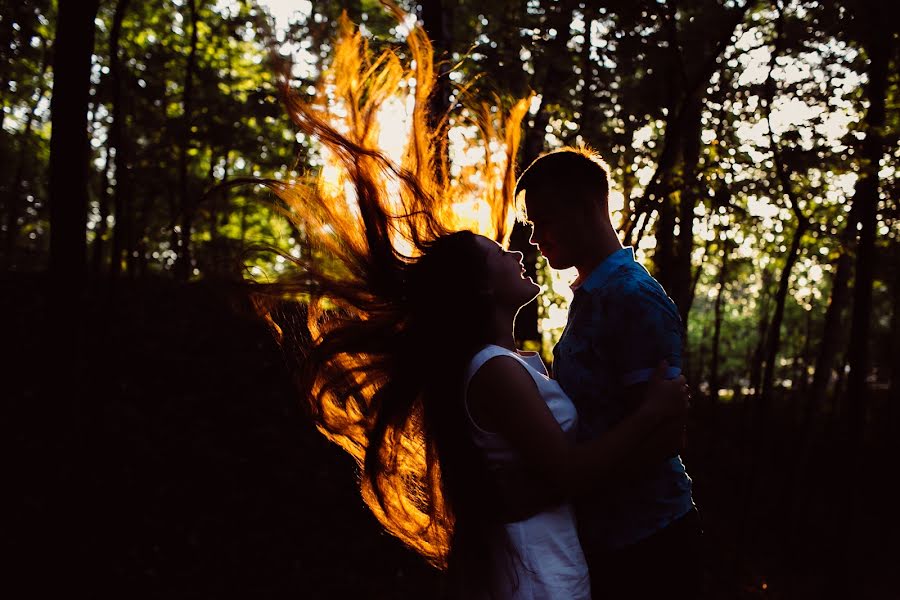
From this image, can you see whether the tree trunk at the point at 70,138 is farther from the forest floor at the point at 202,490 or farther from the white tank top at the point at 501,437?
the white tank top at the point at 501,437

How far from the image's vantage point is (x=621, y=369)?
219 cm

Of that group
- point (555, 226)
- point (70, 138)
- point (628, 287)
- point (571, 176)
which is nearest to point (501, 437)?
point (628, 287)

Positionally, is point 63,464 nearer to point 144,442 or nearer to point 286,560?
point 286,560

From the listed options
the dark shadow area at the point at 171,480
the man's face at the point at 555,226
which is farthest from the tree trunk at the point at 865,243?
the dark shadow area at the point at 171,480

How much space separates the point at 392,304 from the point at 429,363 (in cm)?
35

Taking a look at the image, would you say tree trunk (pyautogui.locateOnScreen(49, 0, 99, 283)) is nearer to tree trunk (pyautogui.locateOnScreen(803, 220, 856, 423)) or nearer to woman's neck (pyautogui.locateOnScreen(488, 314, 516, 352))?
woman's neck (pyautogui.locateOnScreen(488, 314, 516, 352))

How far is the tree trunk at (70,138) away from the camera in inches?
159

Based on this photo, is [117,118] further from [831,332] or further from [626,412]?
[831,332]

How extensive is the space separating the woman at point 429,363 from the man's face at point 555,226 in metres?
0.15

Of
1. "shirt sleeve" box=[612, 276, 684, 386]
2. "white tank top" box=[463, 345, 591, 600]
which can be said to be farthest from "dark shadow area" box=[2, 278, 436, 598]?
"shirt sleeve" box=[612, 276, 684, 386]

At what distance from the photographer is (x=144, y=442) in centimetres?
869

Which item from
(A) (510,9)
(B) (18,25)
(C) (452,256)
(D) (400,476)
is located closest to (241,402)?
(B) (18,25)

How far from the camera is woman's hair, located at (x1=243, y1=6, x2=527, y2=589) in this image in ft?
7.54

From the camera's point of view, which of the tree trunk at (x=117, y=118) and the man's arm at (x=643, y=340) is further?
the tree trunk at (x=117, y=118)
